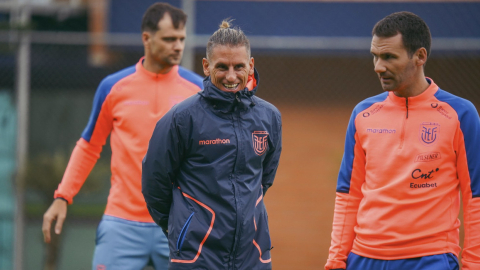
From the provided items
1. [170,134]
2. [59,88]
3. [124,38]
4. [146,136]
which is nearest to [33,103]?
[59,88]

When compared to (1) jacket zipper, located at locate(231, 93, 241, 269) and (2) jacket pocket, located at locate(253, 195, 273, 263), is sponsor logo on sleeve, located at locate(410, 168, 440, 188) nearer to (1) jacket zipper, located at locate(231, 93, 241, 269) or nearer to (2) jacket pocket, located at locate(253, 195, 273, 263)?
(2) jacket pocket, located at locate(253, 195, 273, 263)

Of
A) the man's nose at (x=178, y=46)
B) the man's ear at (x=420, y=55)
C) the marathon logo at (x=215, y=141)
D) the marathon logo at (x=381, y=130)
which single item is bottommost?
the marathon logo at (x=215, y=141)

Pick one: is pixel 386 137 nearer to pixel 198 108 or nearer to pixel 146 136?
pixel 198 108

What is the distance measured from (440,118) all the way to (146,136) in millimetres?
1809

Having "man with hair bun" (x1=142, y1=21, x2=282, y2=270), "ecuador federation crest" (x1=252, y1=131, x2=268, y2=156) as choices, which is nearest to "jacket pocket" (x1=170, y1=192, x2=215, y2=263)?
"man with hair bun" (x1=142, y1=21, x2=282, y2=270)

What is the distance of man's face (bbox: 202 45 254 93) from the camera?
2.60 m

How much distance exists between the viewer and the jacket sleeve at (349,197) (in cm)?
280

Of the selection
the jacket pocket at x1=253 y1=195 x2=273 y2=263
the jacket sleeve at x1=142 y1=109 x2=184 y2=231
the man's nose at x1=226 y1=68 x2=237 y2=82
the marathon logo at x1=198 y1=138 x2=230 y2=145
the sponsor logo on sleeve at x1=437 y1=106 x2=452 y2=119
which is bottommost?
the jacket pocket at x1=253 y1=195 x2=273 y2=263

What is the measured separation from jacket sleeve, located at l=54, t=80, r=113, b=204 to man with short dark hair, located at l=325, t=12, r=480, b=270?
5.75 feet

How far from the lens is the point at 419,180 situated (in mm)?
2588

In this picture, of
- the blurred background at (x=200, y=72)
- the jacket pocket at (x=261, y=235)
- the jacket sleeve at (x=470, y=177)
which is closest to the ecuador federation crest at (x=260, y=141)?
the jacket pocket at (x=261, y=235)

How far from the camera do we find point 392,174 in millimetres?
2639

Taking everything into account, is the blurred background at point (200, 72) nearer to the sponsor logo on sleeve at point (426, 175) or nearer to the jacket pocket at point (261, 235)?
the jacket pocket at point (261, 235)

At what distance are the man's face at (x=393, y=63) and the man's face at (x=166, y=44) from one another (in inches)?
59.3
